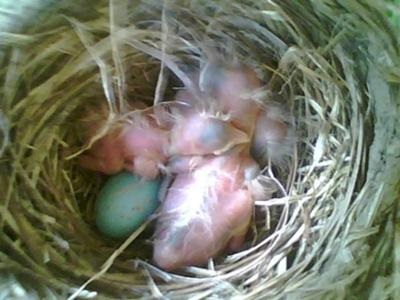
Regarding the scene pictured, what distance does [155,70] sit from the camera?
149 centimetres

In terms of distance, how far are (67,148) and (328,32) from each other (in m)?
0.42

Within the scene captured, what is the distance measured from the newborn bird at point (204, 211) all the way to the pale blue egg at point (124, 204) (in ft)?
0.08

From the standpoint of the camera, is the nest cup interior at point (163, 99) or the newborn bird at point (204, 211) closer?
the nest cup interior at point (163, 99)

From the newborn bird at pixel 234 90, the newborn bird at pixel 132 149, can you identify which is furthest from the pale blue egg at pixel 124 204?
the newborn bird at pixel 234 90

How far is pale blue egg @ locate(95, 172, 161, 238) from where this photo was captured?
4.59ft

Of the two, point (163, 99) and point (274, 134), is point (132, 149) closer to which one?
point (163, 99)

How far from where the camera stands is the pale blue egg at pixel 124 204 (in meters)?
1.40

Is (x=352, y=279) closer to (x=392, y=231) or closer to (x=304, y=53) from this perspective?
(x=392, y=231)

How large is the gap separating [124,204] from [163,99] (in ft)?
0.63

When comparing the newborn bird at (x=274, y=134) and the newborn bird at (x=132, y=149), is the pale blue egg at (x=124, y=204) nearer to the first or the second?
the newborn bird at (x=132, y=149)

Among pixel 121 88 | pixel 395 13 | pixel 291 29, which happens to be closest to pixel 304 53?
pixel 291 29

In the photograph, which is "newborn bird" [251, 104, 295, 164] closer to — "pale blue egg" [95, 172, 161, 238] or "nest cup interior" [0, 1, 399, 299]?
"nest cup interior" [0, 1, 399, 299]

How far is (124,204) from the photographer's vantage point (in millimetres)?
1397

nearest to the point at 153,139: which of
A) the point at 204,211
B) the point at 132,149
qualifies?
the point at 132,149
